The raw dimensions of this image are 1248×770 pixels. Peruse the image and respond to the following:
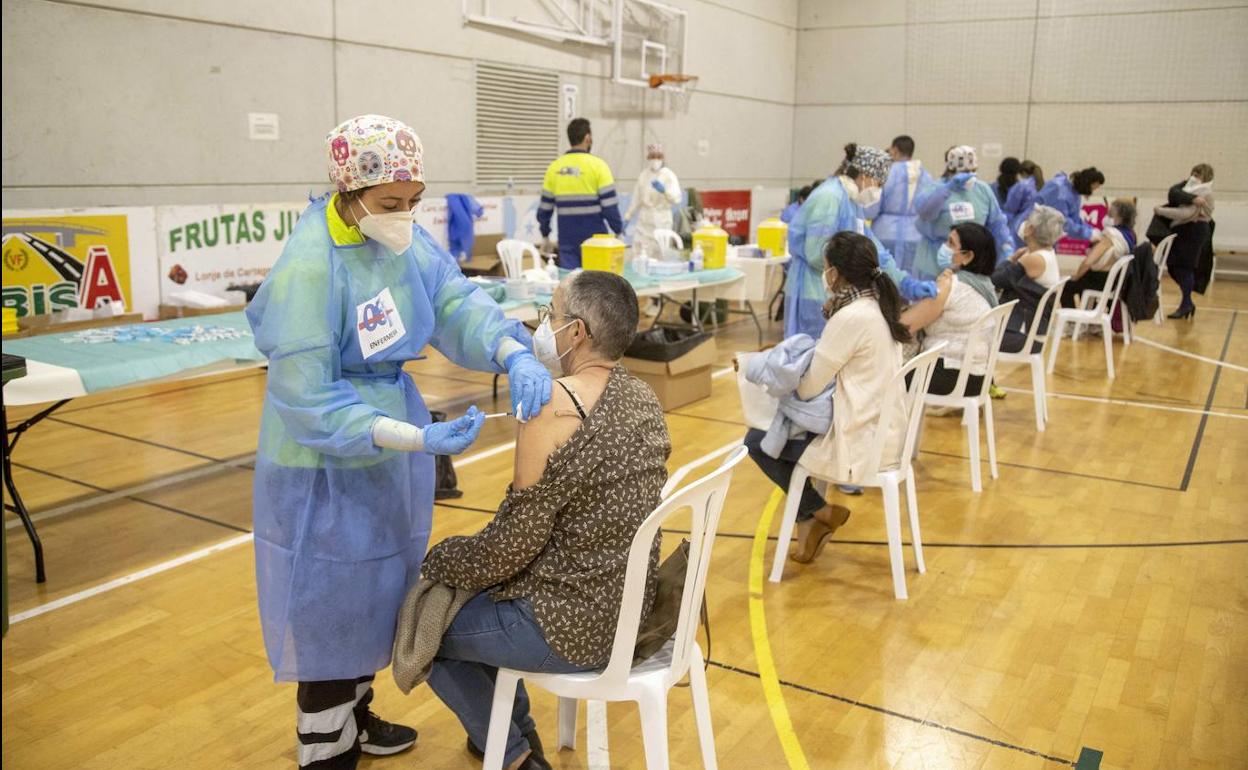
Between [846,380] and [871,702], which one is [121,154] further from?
[871,702]

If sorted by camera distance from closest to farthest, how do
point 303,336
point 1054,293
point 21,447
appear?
point 303,336 → point 21,447 → point 1054,293

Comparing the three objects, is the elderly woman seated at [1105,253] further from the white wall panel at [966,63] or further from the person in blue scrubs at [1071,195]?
the white wall panel at [966,63]

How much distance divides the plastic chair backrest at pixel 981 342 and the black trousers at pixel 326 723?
309 cm

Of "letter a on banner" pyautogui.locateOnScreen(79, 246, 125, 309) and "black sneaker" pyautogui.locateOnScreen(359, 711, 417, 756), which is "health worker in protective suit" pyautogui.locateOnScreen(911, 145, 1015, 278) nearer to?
"black sneaker" pyautogui.locateOnScreen(359, 711, 417, 756)

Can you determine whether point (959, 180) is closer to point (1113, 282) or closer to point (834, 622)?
point (1113, 282)

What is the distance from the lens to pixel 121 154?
6.55 meters

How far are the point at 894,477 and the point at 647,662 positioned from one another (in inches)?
65.8

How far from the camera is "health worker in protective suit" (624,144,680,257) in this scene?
346 inches

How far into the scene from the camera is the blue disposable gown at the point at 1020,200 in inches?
369

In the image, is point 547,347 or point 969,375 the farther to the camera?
point 969,375

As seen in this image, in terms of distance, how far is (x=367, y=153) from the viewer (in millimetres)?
2000

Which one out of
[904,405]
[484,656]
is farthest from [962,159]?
[484,656]

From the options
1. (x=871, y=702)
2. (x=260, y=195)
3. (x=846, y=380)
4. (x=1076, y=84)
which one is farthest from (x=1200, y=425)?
(x=1076, y=84)

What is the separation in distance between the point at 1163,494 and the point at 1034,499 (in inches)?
25.2
